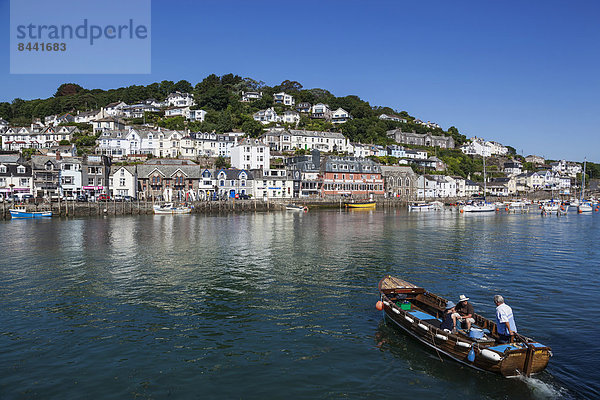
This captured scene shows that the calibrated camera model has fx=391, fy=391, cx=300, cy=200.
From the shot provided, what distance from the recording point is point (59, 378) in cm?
1337

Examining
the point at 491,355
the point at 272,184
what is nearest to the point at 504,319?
the point at 491,355

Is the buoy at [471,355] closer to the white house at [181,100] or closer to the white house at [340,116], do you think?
the white house at [340,116]

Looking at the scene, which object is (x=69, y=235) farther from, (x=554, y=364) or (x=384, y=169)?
(x=384, y=169)

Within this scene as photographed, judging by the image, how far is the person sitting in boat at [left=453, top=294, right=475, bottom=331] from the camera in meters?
15.1

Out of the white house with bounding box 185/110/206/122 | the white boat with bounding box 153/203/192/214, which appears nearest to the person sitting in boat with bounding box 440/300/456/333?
the white boat with bounding box 153/203/192/214

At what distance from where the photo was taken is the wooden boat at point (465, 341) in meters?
13.0

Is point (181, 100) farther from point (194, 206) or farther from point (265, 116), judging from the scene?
point (194, 206)

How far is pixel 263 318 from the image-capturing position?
62.4ft

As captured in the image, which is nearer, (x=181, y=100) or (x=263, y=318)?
(x=263, y=318)

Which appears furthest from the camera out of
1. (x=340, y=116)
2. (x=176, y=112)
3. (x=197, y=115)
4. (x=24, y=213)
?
(x=340, y=116)

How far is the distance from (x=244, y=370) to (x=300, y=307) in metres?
6.92

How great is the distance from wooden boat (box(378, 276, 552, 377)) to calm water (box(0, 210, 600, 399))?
467 millimetres

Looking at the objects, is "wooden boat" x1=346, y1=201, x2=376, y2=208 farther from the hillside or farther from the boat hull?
the boat hull

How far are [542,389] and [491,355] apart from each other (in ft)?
5.75
